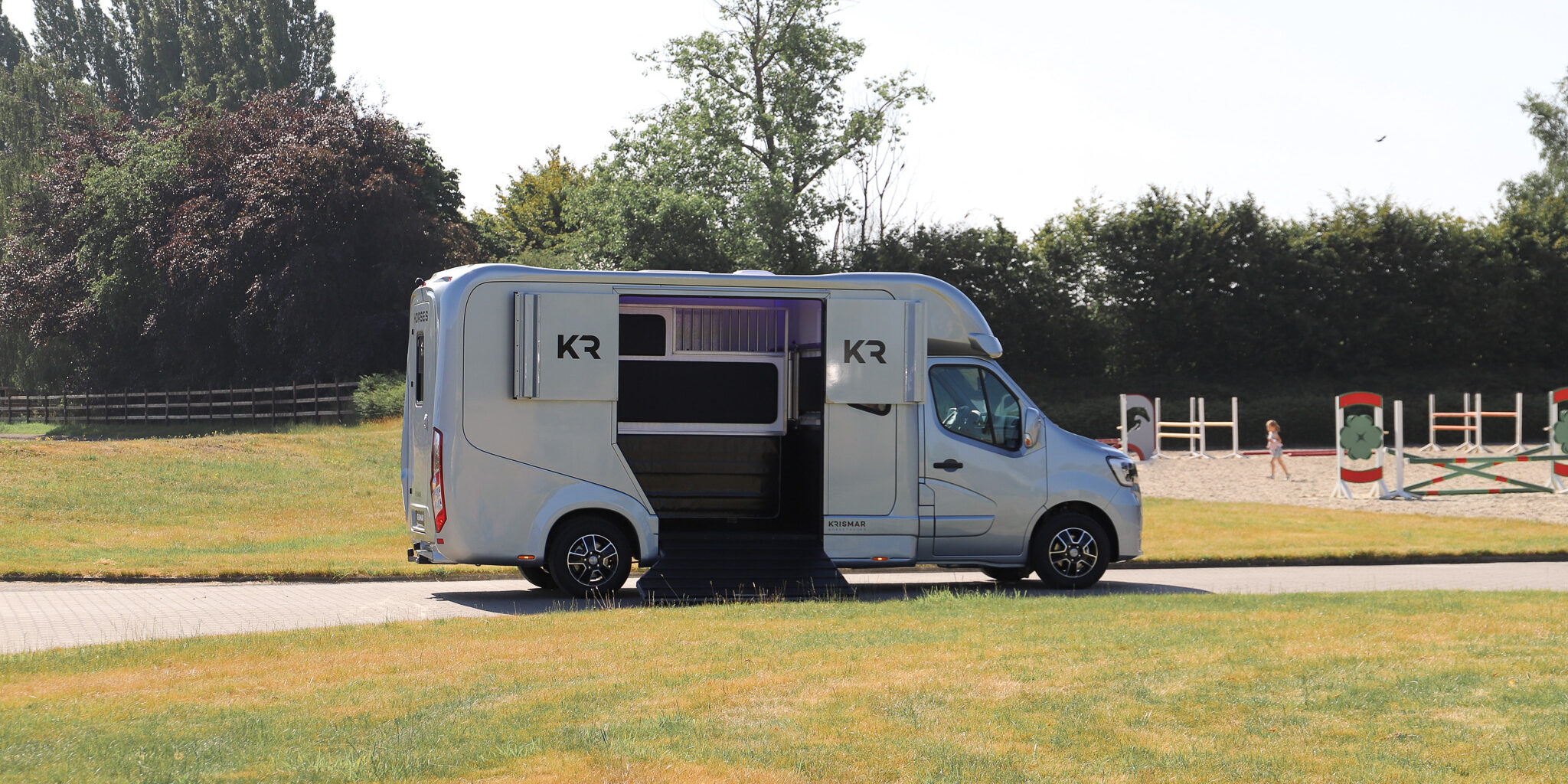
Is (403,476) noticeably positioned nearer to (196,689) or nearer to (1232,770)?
(196,689)

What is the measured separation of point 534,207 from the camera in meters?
68.9

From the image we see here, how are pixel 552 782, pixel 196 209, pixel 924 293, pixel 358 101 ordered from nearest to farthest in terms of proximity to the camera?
pixel 552 782 < pixel 924 293 < pixel 196 209 < pixel 358 101

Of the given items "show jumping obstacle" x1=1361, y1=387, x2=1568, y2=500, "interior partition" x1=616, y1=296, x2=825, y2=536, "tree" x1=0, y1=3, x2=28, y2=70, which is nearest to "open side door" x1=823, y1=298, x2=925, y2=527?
"interior partition" x1=616, y1=296, x2=825, y2=536

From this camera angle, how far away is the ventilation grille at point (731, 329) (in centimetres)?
1376

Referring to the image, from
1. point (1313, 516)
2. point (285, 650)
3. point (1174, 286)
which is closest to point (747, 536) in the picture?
point (285, 650)

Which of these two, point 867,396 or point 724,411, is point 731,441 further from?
point 867,396

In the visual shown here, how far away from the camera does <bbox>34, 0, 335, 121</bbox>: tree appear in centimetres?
7650

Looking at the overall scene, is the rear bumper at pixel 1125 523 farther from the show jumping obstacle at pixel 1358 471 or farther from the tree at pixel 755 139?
the tree at pixel 755 139

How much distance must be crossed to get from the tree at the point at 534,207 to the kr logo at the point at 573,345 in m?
52.7

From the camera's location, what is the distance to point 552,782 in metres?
5.49

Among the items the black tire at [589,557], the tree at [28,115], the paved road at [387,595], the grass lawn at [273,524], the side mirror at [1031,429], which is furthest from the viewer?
the tree at [28,115]

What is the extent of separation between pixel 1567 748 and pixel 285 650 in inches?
270

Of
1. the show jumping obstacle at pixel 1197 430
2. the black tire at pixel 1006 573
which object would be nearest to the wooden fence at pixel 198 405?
the show jumping obstacle at pixel 1197 430

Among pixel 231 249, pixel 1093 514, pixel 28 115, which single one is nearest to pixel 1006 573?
pixel 1093 514
